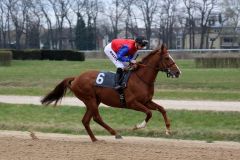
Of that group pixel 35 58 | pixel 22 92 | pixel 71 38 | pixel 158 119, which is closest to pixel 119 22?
pixel 71 38

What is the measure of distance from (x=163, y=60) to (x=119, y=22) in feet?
315

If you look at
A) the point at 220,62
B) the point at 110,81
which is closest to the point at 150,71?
the point at 110,81

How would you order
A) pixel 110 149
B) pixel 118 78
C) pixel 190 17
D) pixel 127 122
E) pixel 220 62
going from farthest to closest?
pixel 190 17 < pixel 220 62 < pixel 127 122 < pixel 118 78 < pixel 110 149

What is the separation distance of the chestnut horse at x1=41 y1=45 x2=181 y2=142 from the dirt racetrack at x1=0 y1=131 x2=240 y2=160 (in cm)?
61

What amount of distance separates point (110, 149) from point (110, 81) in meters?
1.96

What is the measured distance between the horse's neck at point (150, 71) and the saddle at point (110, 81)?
0.32m

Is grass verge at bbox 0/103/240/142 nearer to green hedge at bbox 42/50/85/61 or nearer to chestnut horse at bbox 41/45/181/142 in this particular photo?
chestnut horse at bbox 41/45/181/142

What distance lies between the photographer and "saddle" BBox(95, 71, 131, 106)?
12.7 metres

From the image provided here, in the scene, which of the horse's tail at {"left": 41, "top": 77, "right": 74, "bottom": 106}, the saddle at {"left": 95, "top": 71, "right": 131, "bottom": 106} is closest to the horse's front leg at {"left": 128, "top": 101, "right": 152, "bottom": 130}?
the saddle at {"left": 95, "top": 71, "right": 131, "bottom": 106}

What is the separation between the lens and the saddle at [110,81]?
12672mm

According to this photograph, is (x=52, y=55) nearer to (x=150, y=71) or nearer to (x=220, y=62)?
(x=220, y=62)

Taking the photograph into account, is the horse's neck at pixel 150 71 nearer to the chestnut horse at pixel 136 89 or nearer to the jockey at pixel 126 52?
the chestnut horse at pixel 136 89

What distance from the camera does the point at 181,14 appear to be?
108188mm

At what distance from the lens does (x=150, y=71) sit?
12.8 meters
